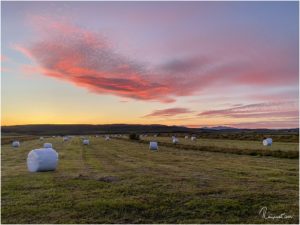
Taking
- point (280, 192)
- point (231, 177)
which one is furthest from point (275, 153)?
point (280, 192)

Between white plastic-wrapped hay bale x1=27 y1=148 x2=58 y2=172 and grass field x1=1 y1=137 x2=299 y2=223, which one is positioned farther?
white plastic-wrapped hay bale x1=27 y1=148 x2=58 y2=172

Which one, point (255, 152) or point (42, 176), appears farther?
point (255, 152)

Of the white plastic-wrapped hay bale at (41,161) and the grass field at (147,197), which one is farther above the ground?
the white plastic-wrapped hay bale at (41,161)

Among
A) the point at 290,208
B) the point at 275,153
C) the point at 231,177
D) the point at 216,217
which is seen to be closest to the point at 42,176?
the point at 231,177

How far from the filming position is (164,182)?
705 inches

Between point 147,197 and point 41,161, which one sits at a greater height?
point 41,161

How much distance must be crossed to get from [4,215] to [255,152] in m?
31.4

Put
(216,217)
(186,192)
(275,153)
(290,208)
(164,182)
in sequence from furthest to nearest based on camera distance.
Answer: (275,153), (164,182), (186,192), (290,208), (216,217)

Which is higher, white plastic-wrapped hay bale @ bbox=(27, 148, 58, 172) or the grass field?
white plastic-wrapped hay bale @ bbox=(27, 148, 58, 172)

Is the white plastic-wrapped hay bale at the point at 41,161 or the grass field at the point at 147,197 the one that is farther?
the white plastic-wrapped hay bale at the point at 41,161

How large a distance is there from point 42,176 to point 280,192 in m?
13.1

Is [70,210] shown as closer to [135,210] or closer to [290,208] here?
[135,210]

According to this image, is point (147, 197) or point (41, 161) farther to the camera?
point (41, 161)

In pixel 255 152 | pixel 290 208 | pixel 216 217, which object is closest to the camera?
pixel 216 217
